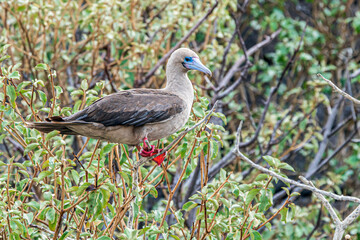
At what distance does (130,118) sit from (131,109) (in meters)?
0.06

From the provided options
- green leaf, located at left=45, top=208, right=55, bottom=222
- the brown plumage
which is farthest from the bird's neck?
green leaf, located at left=45, top=208, right=55, bottom=222

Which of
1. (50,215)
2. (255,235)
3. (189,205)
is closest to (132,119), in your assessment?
(189,205)

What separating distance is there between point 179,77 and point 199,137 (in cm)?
66

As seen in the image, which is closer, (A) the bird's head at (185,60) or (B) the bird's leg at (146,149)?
(B) the bird's leg at (146,149)

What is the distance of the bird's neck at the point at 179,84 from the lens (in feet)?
12.6

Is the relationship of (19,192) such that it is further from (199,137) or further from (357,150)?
(357,150)

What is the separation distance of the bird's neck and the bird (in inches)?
1.7

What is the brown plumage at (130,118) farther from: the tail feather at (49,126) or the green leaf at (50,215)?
the green leaf at (50,215)

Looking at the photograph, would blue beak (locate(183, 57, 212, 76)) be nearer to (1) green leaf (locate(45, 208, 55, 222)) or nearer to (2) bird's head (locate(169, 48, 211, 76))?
(2) bird's head (locate(169, 48, 211, 76))

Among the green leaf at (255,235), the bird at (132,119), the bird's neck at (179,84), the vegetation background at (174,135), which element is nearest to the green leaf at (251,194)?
the vegetation background at (174,135)

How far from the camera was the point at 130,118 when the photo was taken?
11.6 ft

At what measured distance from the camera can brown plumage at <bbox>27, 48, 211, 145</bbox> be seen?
342 centimetres

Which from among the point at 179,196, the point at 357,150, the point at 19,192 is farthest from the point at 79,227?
the point at 357,150

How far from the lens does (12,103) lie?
134 inches
